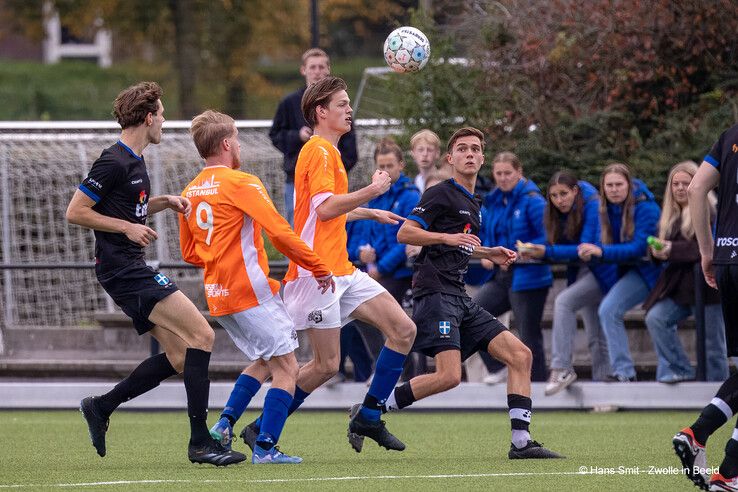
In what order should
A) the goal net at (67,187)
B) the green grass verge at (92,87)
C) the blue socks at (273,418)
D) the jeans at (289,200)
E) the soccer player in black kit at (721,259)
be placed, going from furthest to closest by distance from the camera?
the green grass verge at (92,87), the goal net at (67,187), the jeans at (289,200), the blue socks at (273,418), the soccer player in black kit at (721,259)

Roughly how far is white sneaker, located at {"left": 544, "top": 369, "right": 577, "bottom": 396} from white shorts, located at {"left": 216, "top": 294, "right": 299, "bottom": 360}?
406 cm

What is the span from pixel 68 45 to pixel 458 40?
85.4 ft

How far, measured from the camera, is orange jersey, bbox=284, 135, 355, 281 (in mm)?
7953

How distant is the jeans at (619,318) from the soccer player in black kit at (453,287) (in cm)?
316

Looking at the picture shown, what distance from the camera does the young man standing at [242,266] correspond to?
7734mm

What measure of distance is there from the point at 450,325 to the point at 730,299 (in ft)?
6.51

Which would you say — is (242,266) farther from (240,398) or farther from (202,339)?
(240,398)

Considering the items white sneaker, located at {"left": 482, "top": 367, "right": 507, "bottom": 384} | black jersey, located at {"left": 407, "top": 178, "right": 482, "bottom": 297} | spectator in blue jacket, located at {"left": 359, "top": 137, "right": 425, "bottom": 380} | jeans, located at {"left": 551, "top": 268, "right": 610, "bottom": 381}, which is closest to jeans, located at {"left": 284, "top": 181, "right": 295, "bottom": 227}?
spectator in blue jacket, located at {"left": 359, "top": 137, "right": 425, "bottom": 380}

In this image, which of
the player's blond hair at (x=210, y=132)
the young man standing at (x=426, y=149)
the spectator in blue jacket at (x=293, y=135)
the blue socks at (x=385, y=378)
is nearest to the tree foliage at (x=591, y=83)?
the spectator in blue jacket at (x=293, y=135)

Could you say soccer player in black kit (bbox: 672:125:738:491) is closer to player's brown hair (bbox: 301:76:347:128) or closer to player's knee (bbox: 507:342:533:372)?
player's knee (bbox: 507:342:533:372)

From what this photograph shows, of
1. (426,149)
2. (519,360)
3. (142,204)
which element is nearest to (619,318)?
(426,149)

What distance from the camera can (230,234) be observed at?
7.79m

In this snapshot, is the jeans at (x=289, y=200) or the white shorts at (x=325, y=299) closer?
the white shorts at (x=325, y=299)

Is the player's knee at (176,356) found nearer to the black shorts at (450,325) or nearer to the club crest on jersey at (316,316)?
the club crest on jersey at (316,316)
